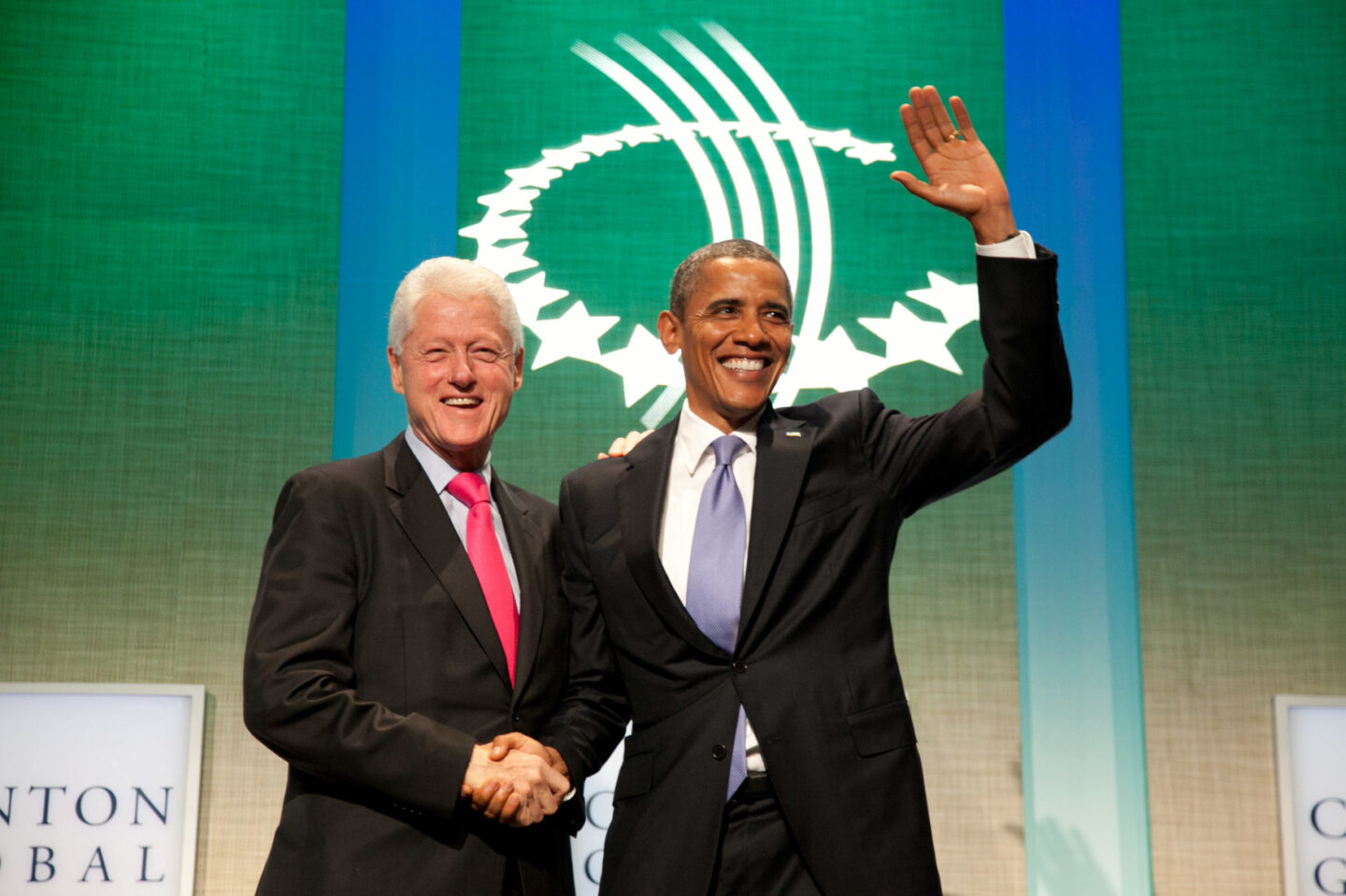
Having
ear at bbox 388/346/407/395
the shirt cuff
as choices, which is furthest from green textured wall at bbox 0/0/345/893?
the shirt cuff

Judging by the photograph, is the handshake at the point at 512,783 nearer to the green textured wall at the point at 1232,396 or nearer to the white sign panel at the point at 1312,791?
the green textured wall at the point at 1232,396

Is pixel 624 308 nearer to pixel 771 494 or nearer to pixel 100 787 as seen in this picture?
pixel 771 494

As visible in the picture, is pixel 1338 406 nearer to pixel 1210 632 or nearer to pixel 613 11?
pixel 1210 632

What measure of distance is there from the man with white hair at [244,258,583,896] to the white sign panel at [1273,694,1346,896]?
215cm

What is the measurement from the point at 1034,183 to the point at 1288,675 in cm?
150

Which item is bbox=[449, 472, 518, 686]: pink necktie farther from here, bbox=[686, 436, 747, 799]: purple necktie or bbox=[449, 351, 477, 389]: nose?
bbox=[686, 436, 747, 799]: purple necktie

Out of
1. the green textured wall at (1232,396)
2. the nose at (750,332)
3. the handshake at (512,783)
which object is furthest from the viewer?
the green textured wall at (1232,396)

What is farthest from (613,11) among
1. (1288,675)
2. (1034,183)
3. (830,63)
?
(1288,675)

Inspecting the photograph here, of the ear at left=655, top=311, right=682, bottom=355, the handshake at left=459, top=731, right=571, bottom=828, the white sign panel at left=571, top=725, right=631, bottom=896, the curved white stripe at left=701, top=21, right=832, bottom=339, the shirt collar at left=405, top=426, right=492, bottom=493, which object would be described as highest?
the curved white stripe at left=701, top=21, right=832, bottom=339

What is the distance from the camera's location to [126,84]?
3.53 metres

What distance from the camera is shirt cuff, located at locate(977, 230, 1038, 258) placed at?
6.17 feet

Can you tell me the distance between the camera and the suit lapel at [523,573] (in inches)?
78.4

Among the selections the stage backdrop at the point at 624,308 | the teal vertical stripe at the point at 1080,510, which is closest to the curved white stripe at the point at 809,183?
the stage backdrop at the point at 624,308

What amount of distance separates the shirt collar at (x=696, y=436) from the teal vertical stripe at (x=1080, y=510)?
149 cm
